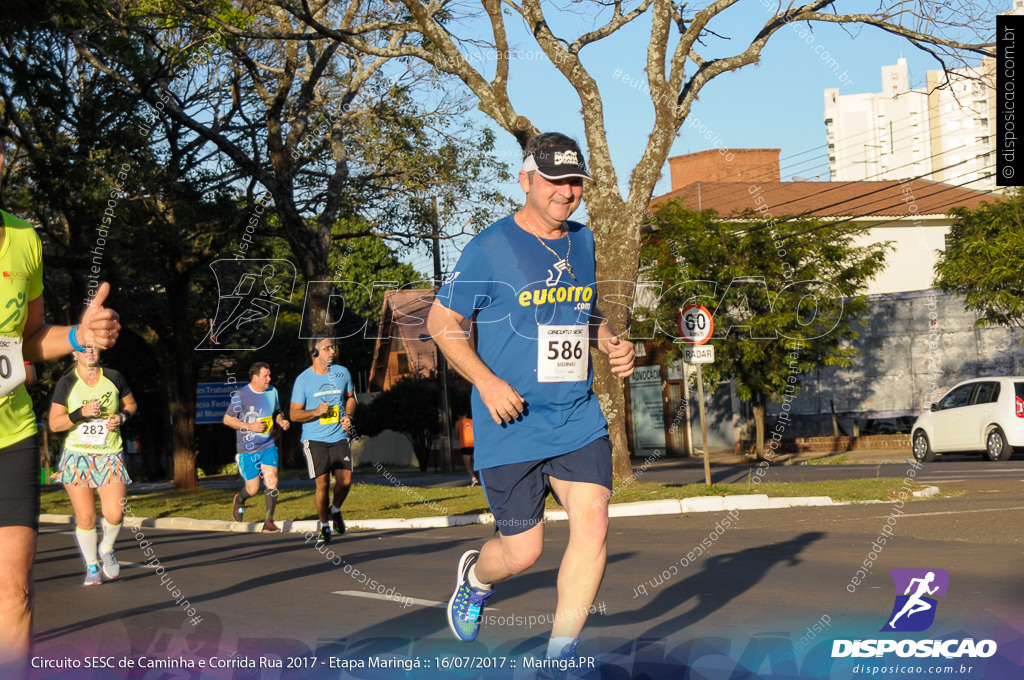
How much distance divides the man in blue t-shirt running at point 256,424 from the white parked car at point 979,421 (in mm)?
14239

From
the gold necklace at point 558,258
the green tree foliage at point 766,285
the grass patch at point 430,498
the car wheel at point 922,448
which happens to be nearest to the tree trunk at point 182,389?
the grass patch at point 430,498

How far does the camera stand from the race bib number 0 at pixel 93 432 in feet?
30.7

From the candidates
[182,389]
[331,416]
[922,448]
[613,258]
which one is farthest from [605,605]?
[182,389]

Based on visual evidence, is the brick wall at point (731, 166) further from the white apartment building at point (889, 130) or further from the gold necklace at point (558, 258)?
the gold necklace at point (558, 258)

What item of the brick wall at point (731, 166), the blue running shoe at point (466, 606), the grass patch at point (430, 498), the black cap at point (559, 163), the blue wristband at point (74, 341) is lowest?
the grass patch at point (430, 498)

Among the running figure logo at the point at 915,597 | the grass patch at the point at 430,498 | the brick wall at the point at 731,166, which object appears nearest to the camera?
the running figure logo at the point at 915,597

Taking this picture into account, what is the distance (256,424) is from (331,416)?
4.47 ft

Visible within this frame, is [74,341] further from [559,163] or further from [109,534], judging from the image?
[109,534]

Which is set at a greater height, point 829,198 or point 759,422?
point 829,198

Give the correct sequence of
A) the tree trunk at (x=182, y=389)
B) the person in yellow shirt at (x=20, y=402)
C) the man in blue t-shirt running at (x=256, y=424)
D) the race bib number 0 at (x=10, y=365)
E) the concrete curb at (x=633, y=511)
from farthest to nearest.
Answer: the tree trunk at (x=182, y=389), the concrete curb at (x=633, y=511), the man in blue t-shirt running at (x=256, y=424), the race bib number 0 at (x=10, y=365), the person in yellow shirt at (x=20, y=402)

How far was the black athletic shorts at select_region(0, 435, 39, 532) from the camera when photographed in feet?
12.7

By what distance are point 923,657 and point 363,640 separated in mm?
2848

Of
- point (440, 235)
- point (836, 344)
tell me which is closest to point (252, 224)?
point (440, 235)

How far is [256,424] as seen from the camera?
1280cm
